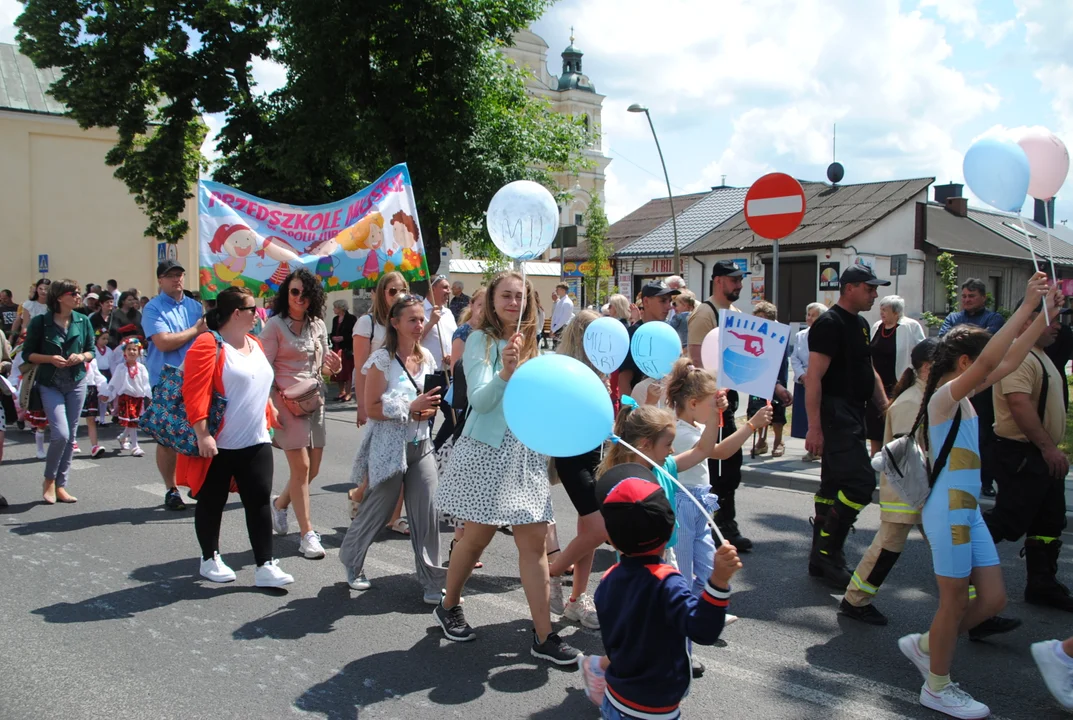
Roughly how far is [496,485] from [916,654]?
1.97 metres

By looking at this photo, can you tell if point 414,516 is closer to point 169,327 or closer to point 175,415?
point 175,415

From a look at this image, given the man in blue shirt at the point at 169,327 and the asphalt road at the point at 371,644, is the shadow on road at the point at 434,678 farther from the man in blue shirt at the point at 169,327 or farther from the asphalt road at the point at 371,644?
the man in blue shirt at the point at 169,327

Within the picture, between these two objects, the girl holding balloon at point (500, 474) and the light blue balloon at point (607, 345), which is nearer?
the girl holding balloon at point (500, 474)

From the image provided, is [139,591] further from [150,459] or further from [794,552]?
[150,459]

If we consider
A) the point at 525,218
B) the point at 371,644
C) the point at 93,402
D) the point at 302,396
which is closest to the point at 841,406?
→ the point at 525,218

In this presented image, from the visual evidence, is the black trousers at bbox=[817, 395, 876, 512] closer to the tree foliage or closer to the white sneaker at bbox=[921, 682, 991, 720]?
the white sneaker at bbox=[921, 682, 991, 720]

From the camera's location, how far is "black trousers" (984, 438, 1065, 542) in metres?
4.88

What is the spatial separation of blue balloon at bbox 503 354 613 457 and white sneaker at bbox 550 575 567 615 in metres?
1.87

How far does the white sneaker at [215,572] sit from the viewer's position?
522cm

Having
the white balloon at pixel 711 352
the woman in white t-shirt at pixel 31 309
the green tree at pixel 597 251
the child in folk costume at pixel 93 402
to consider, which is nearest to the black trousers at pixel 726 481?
the white balloon at pixel 711 352

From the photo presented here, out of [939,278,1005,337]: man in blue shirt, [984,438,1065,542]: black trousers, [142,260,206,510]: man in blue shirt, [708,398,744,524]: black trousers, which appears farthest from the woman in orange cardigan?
[939,278,1005,337]: man in blue shirt

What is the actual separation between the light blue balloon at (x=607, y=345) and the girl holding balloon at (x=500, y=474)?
92 centimetres

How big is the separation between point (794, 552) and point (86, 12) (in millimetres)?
20920

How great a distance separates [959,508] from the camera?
370 centimetres
